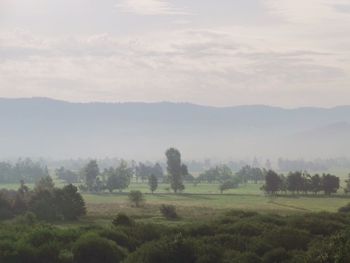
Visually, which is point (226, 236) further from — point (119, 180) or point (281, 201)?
point (119, 180)

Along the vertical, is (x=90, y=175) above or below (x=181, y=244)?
above

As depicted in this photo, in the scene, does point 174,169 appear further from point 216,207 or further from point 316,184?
point 216,207

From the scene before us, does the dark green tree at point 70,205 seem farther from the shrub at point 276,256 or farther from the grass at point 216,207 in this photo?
the shrub at point 276,256

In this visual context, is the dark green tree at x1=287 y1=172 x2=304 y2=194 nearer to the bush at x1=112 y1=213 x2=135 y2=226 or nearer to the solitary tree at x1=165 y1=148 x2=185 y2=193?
the solitary tree at x1=165 y1=148 x2=185 y2=193

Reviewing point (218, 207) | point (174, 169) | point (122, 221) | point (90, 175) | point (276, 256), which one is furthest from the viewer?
point (90, 175)

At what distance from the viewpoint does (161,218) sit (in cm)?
9538

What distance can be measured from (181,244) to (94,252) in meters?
8.49

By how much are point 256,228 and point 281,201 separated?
77.7m

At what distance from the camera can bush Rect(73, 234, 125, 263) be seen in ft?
174

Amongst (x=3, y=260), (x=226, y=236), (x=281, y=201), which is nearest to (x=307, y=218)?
(x=226, y=236)

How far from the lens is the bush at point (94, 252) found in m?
53.0

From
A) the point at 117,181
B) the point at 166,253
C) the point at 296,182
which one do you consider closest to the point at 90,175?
the point at 117,181

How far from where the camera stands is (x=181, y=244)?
5209 centimetres

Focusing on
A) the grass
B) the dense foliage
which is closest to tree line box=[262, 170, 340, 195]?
the grass
